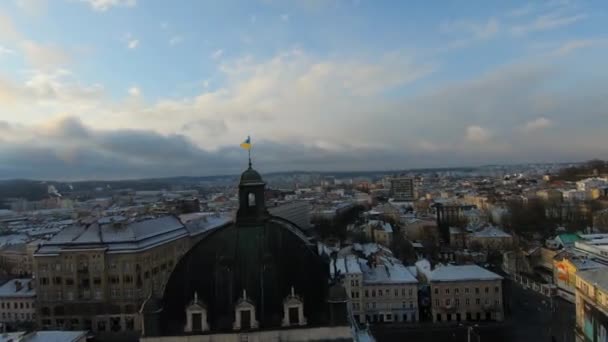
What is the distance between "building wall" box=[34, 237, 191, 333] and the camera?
6028 cm

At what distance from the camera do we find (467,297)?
5981 cm

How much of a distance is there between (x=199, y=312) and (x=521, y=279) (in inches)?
2559

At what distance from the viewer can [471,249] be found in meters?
101

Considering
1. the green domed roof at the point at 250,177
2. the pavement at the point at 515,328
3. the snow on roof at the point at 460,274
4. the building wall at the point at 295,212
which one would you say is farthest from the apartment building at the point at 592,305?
the building wall at the point at 295,212

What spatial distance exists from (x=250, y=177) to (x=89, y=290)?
137 ft

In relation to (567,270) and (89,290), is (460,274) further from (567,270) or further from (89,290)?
(89,290)

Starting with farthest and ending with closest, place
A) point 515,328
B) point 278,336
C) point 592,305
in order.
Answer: point 515,328 → point 592,305 → point 278,336

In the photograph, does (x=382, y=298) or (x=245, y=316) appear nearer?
(x=245, y=316)

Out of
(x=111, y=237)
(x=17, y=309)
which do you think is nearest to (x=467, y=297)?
(x=111, y=237)

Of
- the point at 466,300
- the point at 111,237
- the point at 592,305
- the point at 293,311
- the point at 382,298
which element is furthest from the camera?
the point at 111,237

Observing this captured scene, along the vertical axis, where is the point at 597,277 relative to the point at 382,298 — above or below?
above

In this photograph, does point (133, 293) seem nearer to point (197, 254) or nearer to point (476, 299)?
point (197, 254)

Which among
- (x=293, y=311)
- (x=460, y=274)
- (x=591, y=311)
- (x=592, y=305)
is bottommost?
(x=460, y=274)

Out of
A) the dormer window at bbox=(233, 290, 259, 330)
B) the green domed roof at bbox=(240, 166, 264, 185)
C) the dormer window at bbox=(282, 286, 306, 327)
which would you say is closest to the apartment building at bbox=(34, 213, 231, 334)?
the green domed roof at bbox=(240, 166, 264, 185)
